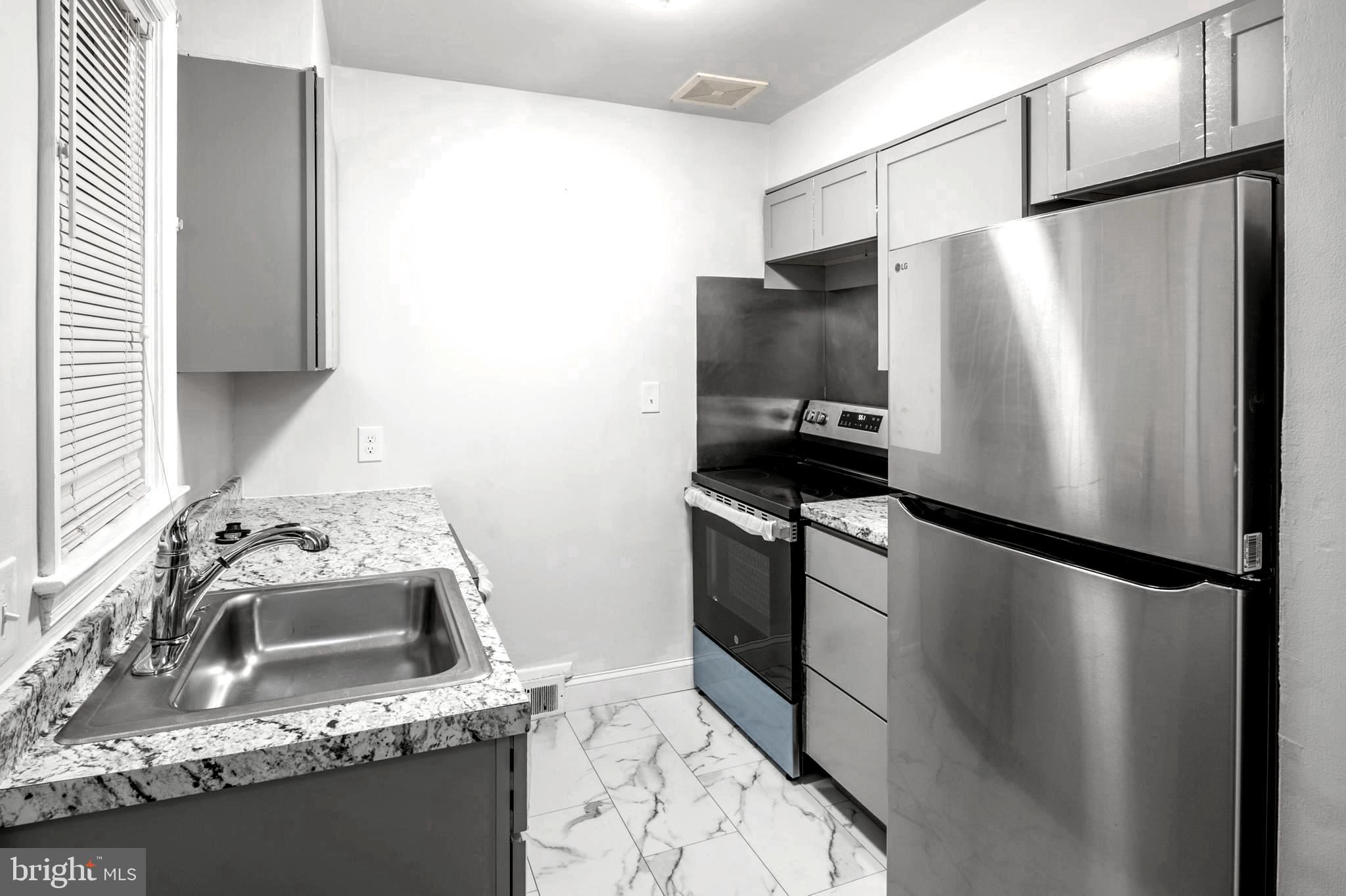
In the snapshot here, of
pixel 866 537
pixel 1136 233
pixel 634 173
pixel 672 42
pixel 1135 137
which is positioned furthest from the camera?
pixel 634 173

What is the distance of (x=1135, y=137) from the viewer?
1694 mm

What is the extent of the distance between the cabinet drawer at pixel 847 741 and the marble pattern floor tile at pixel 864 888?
0.16m

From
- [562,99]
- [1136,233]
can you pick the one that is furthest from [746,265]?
[1136,233]

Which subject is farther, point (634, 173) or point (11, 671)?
point (634, 173)

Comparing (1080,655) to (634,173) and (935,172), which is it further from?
(634,173)

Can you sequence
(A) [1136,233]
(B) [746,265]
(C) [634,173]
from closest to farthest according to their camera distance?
(A) [1136,233] < (C) [634,173] < (B) [746,265]

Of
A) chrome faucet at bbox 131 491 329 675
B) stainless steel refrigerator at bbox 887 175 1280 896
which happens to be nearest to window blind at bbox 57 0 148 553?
chrome faucet at bbox 131 491 329 675

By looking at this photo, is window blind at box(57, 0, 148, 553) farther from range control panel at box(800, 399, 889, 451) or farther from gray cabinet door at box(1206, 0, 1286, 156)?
range control panel at box(800, 399, 889, 451)

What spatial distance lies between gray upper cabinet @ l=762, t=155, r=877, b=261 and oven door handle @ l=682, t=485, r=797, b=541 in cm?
99

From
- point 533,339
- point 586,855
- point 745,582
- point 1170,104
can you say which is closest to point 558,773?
point 586,855

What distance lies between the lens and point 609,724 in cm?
295

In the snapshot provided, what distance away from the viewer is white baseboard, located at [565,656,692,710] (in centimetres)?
308

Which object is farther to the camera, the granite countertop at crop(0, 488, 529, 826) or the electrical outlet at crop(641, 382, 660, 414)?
the electrical outlet at crop(641, 382, 660, 414)

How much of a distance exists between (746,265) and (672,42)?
100 cm
